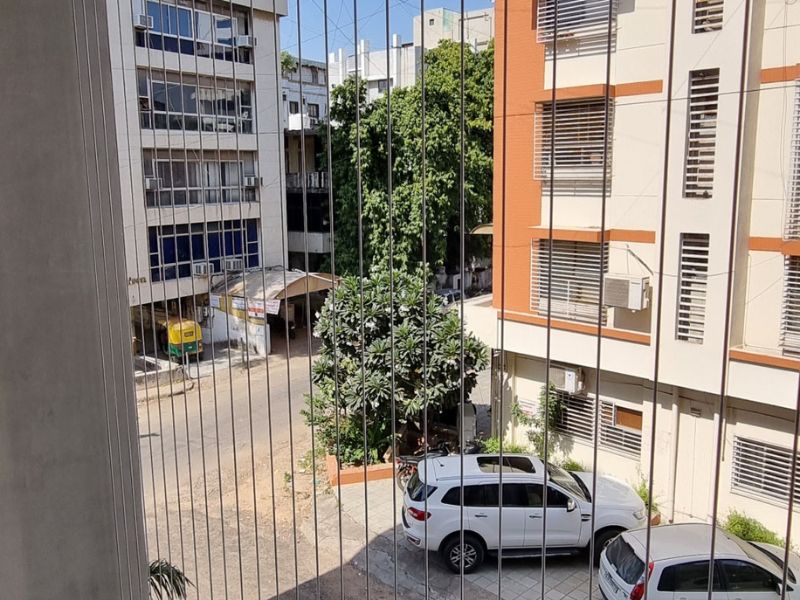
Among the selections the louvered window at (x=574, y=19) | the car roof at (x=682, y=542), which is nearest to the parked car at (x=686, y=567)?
the car roof at (x=682, y=542)

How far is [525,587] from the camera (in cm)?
326

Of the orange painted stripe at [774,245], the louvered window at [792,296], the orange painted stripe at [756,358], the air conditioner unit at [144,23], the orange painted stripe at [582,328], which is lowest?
A: the orange painted stripe at [582,328]

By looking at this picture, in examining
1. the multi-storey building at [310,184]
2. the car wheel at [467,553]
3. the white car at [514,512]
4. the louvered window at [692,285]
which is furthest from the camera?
the multi-storey building at [310,184]

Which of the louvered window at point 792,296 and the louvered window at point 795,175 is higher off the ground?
the louvered window at point 795,175

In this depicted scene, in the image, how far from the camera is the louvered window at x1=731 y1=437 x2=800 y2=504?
8.20 ft

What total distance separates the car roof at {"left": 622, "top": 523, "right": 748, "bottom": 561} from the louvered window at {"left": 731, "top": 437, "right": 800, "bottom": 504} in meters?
0.21

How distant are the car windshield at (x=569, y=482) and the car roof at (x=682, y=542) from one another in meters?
0.39

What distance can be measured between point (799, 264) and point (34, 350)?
207 centimetres

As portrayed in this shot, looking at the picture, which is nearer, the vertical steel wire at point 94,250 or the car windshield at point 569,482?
the vertical steel wire at point 94,250

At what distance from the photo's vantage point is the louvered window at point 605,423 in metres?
3.95

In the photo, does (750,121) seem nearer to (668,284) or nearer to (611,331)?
(668,284)

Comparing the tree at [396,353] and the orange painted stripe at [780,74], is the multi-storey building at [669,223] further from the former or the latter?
the tree at [396,353]

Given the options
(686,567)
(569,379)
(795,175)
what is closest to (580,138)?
(795,175)

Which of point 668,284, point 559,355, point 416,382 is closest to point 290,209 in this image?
point 416,382
